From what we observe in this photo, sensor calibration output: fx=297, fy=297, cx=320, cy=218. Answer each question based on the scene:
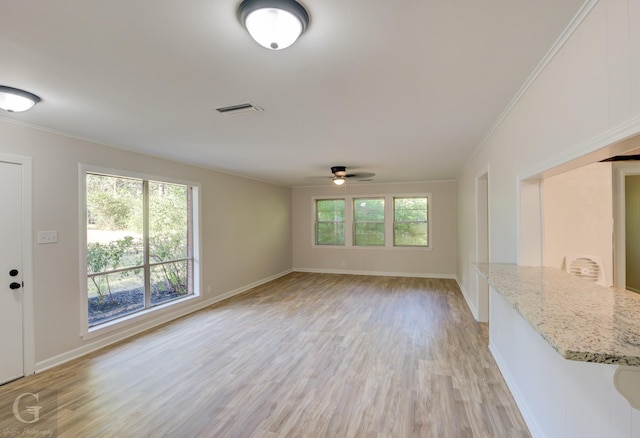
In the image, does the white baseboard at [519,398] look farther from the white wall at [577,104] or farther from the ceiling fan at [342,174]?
the ceiling fan at [342,174]

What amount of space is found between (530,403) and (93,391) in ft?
11.8

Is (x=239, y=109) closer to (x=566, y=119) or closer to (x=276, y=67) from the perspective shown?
(x=276, y=67)

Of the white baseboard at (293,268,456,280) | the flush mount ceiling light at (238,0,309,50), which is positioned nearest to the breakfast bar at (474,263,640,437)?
the flush mount ceiling light at (238,0,309,50)

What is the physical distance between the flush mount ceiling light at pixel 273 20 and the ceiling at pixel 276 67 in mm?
61

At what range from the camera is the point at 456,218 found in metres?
7.27

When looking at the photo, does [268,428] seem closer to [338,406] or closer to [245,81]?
[338,406]

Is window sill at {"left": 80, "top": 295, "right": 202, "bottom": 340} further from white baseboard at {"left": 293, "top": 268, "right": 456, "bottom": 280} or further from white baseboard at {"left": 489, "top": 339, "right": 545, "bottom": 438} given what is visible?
white baseboard at {"left": 489, "top": 339, "right": 545, "bottom": 438}

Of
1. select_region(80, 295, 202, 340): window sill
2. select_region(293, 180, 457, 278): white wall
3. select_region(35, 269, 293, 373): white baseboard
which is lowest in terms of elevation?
select_region(35, 269, 293, 373): white baseboard

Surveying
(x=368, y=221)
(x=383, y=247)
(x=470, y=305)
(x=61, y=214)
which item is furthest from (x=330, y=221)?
(x=61, y=214)

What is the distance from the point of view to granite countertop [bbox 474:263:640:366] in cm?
92

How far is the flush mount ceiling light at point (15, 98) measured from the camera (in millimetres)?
2113

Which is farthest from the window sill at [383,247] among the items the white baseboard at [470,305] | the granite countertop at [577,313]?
the granite countertop at [577,313]

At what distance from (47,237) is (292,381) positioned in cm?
296

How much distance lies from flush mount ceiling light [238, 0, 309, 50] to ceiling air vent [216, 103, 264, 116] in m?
1.12
